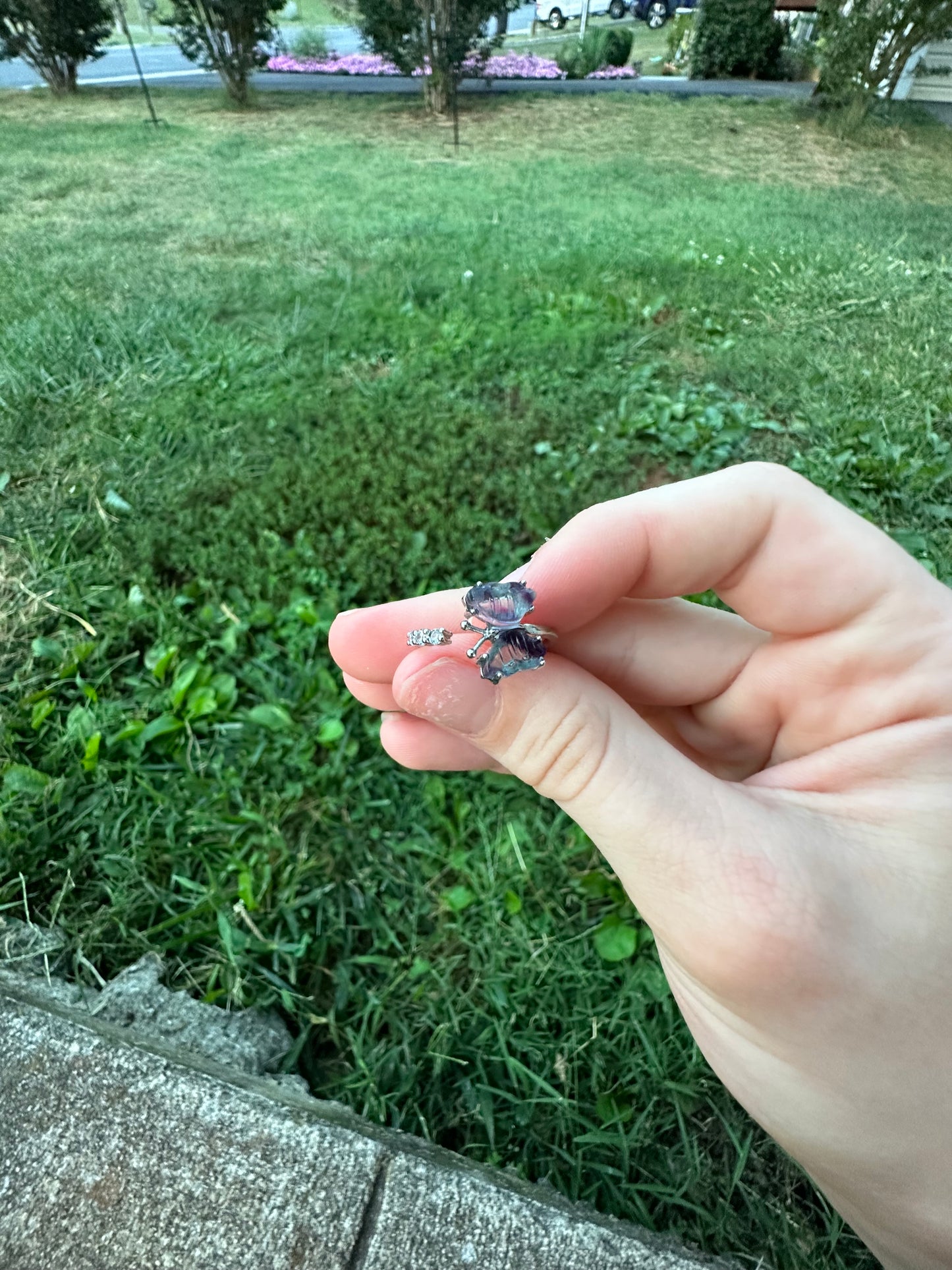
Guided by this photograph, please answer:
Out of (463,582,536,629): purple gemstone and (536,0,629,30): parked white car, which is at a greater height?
(536,0,629,30): parked white car

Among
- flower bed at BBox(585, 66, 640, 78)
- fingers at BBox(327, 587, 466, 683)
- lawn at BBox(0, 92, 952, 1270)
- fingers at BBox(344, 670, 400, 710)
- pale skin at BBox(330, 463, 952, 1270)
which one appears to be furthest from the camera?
flower bed at BBox(585, 66, 640, 78)

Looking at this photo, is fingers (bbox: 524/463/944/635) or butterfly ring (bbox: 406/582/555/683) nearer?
butterfly ring (bbox: 406/582/555/683)

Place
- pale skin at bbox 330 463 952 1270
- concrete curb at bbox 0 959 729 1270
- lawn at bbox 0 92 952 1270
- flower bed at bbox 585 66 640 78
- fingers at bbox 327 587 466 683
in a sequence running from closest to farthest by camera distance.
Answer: pale skin at bbox 330 463 952 1270, concrete curb at bbox 0 959 729 1270, fingers at bbox 327 587 466 683, lawn at bbox 0 92 952 1270, flower bed at bbox 585 66 640 78

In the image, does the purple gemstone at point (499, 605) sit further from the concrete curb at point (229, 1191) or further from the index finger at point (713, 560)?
the concrete curb at point (229, 1191)

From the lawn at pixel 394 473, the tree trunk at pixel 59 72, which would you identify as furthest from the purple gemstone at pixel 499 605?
the tree trunk at pixel 59 72

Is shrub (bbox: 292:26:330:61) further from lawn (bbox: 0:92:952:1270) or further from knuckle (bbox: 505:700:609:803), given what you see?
knuckle (bbox: 505:700:609:803)

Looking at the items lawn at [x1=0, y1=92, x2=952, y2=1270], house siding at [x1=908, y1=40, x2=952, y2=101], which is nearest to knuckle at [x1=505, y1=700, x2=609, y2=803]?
lawn at [x1=0, y1=92, x2=952, y2=1270]

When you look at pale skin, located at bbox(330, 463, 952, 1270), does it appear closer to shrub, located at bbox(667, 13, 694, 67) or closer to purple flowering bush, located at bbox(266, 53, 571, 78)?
purple flowering bush, located at bbox(266, 53, 571, 78)

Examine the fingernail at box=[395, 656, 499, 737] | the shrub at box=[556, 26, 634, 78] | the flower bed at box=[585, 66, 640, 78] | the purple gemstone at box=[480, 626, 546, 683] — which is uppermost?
the shrub at box=[556, 26, 634, 78]
